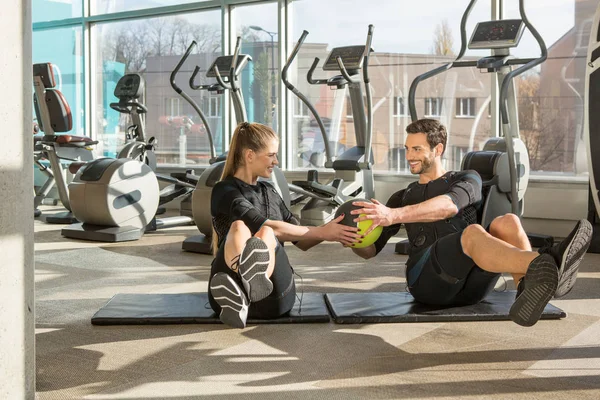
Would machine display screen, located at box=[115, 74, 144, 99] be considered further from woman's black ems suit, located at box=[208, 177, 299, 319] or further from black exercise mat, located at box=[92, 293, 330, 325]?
woman's black ems suit, located at box=[208, 177, 299, 319]

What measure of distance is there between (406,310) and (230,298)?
1000 mm

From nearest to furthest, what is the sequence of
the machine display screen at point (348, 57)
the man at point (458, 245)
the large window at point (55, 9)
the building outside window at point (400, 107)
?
the man at point (458, 245), the machine display screen at point (348, 57), the building outside window at point (400, 107), the large window at point (55, 9)

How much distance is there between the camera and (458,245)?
10.1ft

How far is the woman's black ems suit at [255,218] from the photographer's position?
318 cm

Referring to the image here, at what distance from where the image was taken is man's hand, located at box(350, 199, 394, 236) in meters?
3.11

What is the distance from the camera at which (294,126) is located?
8617 millimetres

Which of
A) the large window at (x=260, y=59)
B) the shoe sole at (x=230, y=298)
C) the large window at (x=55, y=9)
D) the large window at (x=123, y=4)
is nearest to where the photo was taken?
the shoe sole at (x=230, y=298)

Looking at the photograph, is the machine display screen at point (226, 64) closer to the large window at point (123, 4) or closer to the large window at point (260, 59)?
the large window at point (260, 59)

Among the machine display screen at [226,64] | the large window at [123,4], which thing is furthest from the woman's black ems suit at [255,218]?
the large window at [123,4]

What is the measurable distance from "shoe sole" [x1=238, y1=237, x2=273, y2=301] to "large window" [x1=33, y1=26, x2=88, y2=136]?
7.87m

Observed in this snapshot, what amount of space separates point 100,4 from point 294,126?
3.46 meters

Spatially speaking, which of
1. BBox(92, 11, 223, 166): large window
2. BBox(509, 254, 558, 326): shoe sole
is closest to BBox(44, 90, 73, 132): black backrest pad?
BBox(92, 11, 223, 166): large window

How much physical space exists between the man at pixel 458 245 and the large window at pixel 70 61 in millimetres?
7608

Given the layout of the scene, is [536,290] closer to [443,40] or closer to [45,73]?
→ [443,40]
